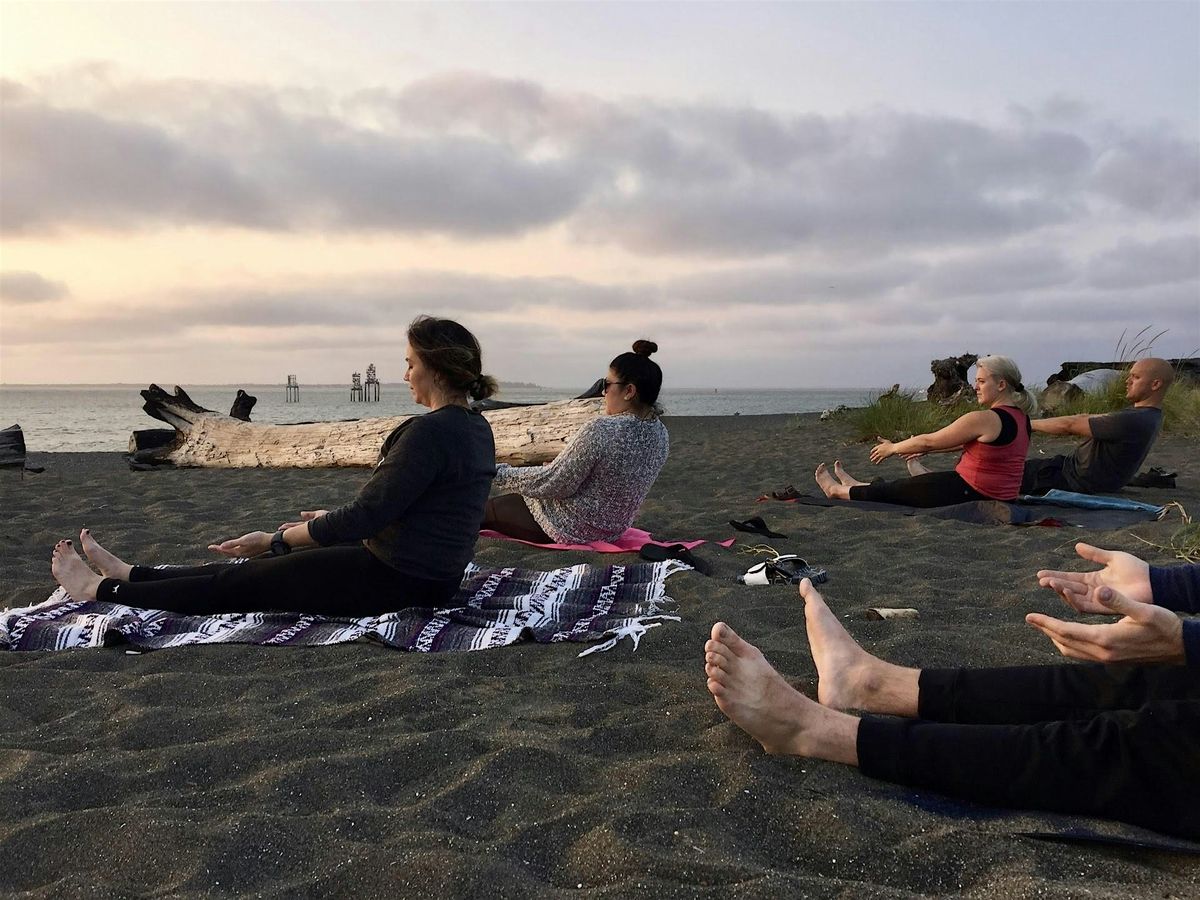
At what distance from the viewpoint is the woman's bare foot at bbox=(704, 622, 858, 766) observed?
2236mm

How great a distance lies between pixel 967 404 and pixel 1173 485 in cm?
603

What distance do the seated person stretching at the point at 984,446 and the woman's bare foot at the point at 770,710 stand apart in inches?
162

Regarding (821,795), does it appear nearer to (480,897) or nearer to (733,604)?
(480,897)

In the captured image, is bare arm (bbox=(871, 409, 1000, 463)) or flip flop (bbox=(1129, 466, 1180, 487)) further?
flip flop (bbox=(1129, 466, 1180, 487))

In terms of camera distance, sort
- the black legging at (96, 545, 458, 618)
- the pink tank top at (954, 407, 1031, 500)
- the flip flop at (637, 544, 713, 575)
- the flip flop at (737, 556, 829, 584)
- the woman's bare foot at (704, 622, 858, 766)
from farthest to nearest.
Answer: the pink tank top at (954, 407, 1031, 500) → the flip flop at (637, 544, 713, 575) → the flip flop at (737, 556, 829, 584) → the black legging at (96, 545, 458, 618) → the woman's bare foot at (704, 622, 858, 766)

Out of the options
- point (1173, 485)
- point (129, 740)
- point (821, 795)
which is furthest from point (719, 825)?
point (1173, 485)

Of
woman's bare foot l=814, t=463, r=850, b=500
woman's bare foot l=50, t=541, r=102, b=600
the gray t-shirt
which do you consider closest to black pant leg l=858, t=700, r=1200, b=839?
A: woman's bare foot l=50, t=541, r=102, b=600

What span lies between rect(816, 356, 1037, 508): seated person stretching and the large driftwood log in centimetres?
389

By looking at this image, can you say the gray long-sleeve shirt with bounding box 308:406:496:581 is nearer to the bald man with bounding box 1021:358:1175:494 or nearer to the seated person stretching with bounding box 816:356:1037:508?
the seated person stretching with bounding box 816:356:1037:508

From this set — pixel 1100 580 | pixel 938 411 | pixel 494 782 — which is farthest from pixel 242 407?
pixel 1100 580

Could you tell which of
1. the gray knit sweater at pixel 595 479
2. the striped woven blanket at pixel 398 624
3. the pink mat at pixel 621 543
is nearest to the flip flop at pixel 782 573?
the striped woven blanket at pixel 398 624

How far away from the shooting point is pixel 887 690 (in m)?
2.48

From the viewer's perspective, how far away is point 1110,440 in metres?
7.04

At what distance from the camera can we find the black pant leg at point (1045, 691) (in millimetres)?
2172
